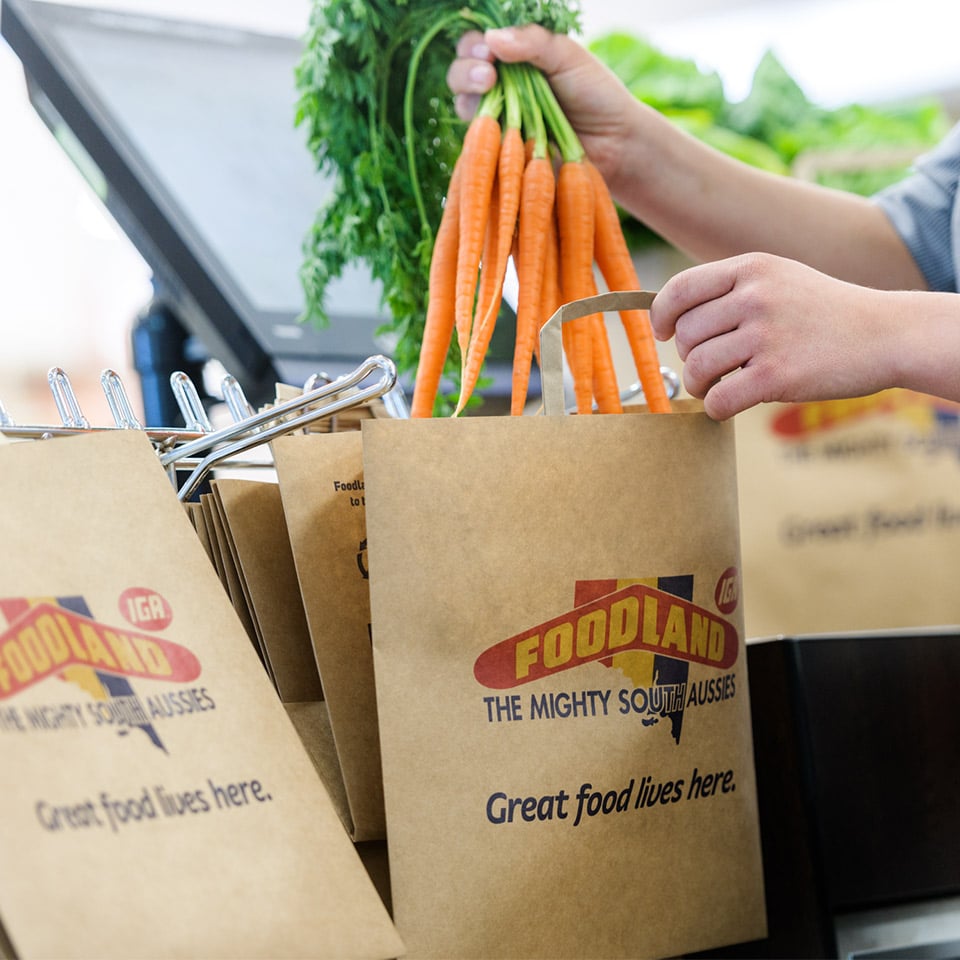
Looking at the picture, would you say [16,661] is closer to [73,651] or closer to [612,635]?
[73,651]

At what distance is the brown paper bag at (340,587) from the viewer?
2.33ft

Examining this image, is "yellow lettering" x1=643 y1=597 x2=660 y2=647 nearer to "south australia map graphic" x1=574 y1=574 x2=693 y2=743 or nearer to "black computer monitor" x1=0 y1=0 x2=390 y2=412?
"south australia map graphic" x1=574 y1=574 x2=693 y2=743

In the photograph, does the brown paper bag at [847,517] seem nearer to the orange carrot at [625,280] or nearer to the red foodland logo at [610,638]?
the orange carrot at [625,280]

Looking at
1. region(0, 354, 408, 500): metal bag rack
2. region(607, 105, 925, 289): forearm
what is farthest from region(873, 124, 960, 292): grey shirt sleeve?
region(0, 354, 408, 500): metal bag rack

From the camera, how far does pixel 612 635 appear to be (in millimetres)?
702

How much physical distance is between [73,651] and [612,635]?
0.36 meters

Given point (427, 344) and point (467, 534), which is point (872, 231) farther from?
point (467, 534)

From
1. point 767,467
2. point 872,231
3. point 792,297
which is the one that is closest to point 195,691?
point 792,297

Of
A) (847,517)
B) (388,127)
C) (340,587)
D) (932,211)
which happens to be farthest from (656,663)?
(847,517)

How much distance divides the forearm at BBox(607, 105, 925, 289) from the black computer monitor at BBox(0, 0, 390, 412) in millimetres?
376

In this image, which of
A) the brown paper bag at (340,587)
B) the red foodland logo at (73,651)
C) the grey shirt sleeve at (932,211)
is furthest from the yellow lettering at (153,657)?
the grey shirt sleeve at (932,211)

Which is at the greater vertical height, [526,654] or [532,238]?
[532,238]

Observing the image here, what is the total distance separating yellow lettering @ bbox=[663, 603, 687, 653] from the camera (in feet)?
2.37

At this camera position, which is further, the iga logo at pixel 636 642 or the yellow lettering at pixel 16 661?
the iga logo at pixel 636 642
